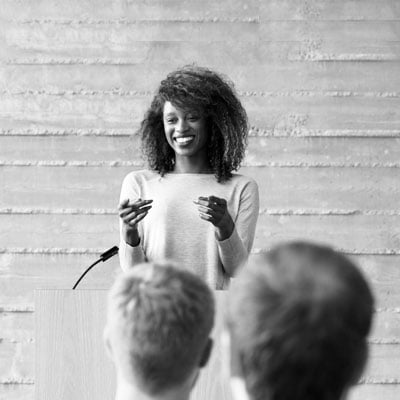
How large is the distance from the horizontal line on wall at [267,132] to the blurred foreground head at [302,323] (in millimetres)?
2676

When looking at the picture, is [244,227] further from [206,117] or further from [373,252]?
[373,252]

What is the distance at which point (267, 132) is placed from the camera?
3.59m

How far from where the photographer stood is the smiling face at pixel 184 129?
8.01ft

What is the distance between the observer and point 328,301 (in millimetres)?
895

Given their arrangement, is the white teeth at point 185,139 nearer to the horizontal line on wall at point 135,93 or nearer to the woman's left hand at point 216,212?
the woman's left hand at point 216,212

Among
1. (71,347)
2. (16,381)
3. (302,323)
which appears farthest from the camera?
(16,381)

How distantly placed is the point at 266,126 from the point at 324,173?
0.30 metres

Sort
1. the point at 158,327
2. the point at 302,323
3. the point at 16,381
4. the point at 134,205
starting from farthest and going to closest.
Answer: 1. the point at 16,381
2. the point at 134,205
3. the point at 158,327
4. the point at 302,323

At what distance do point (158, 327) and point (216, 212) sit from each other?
3.40 ft

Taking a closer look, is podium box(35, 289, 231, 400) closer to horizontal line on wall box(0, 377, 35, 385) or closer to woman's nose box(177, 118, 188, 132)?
woman's nose box(177, 118, 188, 132)

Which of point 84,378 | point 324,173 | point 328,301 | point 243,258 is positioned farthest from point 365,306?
point 324,173

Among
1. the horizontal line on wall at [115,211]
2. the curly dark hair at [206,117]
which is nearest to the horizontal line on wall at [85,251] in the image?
the horizontal line on wall at [115,211]

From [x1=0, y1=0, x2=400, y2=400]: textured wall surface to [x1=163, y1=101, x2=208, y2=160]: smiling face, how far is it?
3.66 feet

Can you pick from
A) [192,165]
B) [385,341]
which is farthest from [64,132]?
[385,341]
